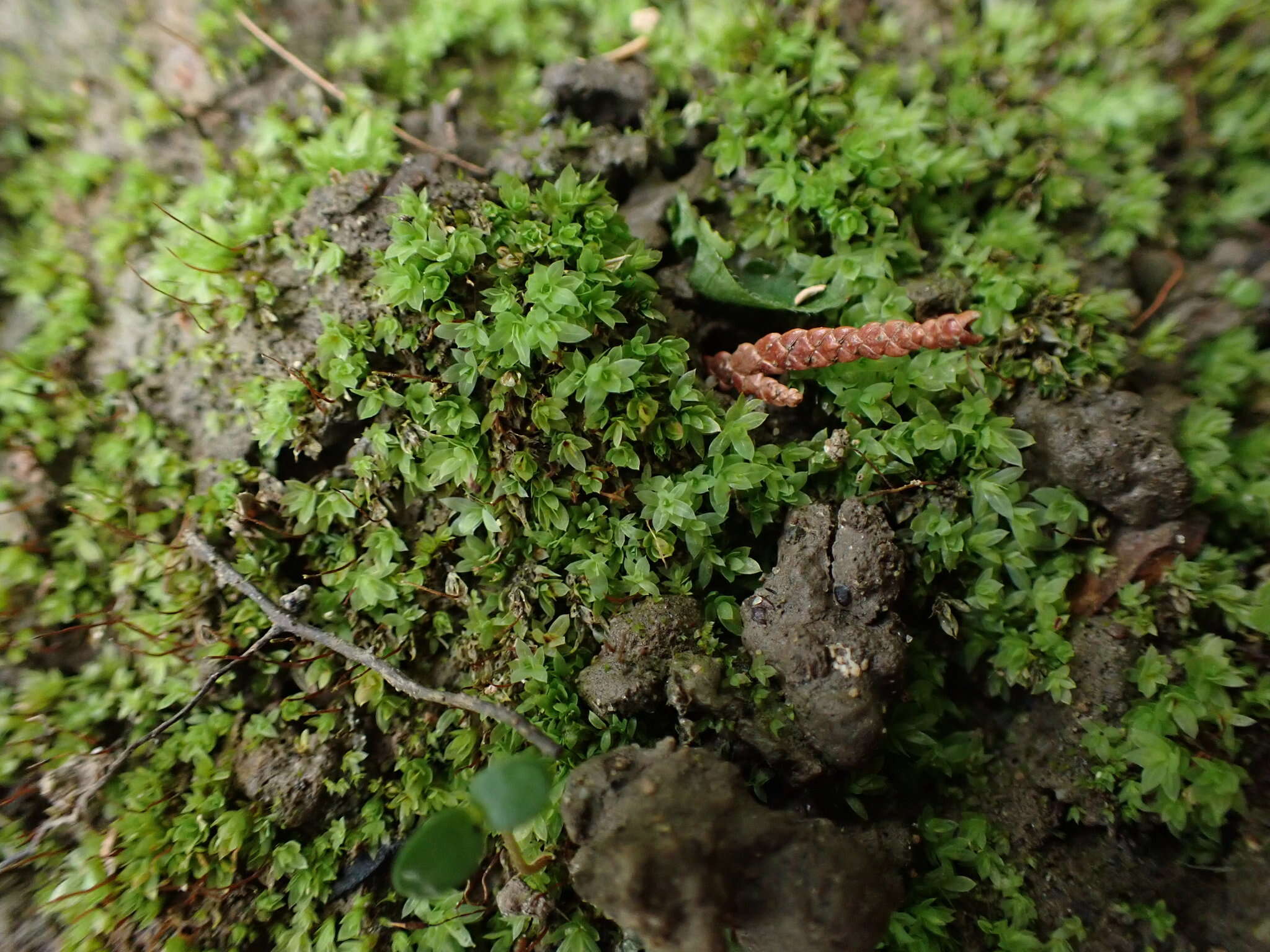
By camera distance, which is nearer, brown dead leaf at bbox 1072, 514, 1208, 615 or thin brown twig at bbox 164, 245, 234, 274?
brown dead leaf at bbox 1072, 514, 1208, 615

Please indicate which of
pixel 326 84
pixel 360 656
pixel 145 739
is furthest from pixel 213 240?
pixel 145 739

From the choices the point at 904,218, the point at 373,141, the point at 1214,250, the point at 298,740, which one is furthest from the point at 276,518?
the point at 1214,250

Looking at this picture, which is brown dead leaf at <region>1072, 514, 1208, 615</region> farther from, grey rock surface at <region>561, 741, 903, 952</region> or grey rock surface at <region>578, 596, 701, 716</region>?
grey rock surface at <region>578, 596, 701, 716</region>

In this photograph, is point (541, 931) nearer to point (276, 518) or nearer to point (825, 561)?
point (825, 561)

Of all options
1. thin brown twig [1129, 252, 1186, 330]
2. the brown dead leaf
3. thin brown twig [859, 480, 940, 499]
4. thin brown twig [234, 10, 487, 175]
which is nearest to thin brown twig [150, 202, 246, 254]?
thin brown twig [234, 10, 487, 175]

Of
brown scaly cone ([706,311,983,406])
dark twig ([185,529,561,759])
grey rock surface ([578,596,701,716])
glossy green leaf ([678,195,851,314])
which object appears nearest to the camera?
dark twig ([185,529,561,759])

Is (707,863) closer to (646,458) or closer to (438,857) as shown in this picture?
(438,857)

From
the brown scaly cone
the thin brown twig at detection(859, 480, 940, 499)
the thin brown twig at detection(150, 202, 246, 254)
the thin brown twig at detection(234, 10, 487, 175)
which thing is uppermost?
the thin brown twig at detection(234, 10, 487, 175)
